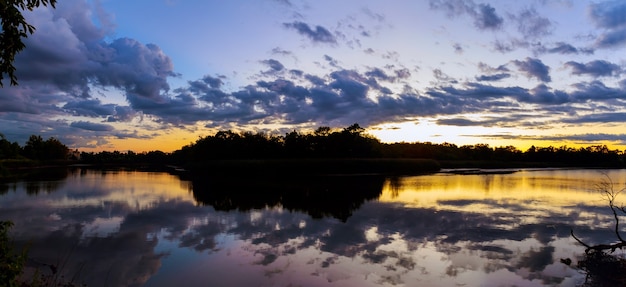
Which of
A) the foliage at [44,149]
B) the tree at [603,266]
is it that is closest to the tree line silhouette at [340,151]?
the foliage at [44,149]

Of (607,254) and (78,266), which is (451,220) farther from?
(78,266)

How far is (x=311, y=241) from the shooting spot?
1208 centimetres

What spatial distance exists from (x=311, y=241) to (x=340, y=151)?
66.7m

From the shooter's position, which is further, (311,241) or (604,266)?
(311,241)

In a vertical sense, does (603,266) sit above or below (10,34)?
below

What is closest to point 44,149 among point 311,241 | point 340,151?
point 340,151

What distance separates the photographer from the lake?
8.60 metres

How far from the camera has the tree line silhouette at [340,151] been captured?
80062 mm

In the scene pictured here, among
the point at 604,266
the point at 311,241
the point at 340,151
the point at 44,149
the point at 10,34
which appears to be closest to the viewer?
the point at 10,34

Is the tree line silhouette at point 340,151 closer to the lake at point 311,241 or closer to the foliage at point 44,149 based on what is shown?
the foliage at point 44,149

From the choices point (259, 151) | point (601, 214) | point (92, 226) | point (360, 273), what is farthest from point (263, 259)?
point (259, 151)

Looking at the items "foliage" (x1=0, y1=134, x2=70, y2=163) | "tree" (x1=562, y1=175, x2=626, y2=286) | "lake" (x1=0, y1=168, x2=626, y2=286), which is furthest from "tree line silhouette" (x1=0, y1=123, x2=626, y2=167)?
"tree" (x1=562, y1=175, x2=626, y2=286)

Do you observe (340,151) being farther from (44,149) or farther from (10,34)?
(44,149)

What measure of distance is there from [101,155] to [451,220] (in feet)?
579
